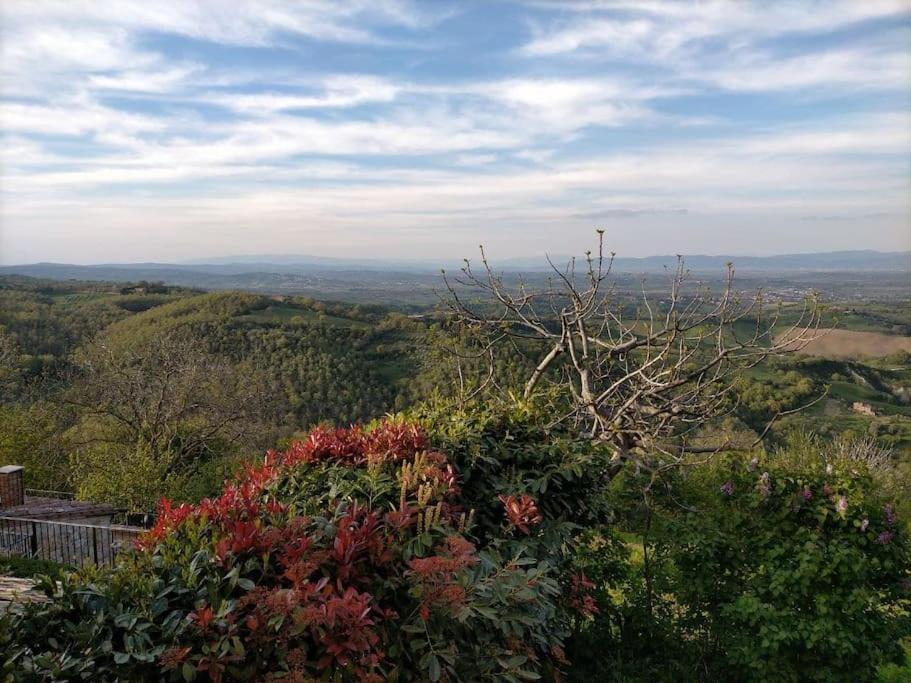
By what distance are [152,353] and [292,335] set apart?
25467mm

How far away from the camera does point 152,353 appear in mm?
21188

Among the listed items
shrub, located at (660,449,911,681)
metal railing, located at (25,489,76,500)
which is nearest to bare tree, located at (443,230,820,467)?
shrub, located at (660,449,911,681)

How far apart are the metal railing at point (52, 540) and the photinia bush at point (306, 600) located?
8.28 m

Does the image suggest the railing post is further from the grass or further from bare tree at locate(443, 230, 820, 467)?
bare tree at locate(443, 230, 820, 467)

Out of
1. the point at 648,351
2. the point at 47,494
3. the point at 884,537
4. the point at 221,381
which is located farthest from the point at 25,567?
the point at 221,381

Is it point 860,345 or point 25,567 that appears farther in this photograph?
point 860,345

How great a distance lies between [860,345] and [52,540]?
51.9 metres

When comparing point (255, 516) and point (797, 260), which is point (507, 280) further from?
point (797, 260)

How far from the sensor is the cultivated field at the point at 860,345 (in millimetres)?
44062

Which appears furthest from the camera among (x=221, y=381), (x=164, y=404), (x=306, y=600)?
(x=221, y=381)

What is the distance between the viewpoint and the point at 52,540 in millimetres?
9664

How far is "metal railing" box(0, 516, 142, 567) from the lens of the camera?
9.38 m

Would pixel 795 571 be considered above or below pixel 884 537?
below

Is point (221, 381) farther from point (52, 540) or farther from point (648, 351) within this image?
point (648, 351)
